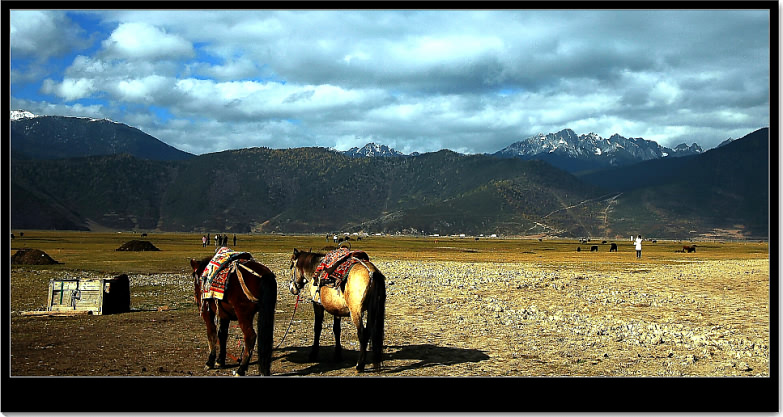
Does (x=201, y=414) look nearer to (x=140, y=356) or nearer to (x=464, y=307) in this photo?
(x=140, y=356)

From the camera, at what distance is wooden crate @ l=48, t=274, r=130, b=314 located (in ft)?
55.4

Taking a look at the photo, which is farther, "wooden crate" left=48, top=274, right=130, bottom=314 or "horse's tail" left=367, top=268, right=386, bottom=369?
"wooden crate" left=48, top=274, right=130, bottom=314

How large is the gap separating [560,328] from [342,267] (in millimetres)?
7536

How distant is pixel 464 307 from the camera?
19938 mm

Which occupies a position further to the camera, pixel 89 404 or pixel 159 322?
pixel 159 322

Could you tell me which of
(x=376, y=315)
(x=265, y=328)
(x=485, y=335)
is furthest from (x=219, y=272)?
(x=485, y=335)

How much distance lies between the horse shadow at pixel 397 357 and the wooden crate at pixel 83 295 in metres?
7.69

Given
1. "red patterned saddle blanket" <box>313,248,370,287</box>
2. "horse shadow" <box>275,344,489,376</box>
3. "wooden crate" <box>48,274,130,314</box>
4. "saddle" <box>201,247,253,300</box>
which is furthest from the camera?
"wooden crate" <box>48,274,130,314</box>

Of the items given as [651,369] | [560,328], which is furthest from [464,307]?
[651,369]

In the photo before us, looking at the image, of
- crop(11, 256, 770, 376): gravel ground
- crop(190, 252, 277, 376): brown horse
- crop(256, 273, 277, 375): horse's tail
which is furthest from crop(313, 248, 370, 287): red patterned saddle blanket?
crop(11, 256, 770, 376): gravel ground

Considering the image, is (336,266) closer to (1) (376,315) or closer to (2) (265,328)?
(1) (376,315)

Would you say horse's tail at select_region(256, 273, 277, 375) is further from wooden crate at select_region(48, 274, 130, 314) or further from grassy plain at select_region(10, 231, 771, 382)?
wooden crate at select_region(48, 274, 130, 314)

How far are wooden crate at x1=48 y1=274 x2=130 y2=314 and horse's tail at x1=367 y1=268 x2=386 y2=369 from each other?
35.1ft

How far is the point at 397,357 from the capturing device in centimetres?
1146
